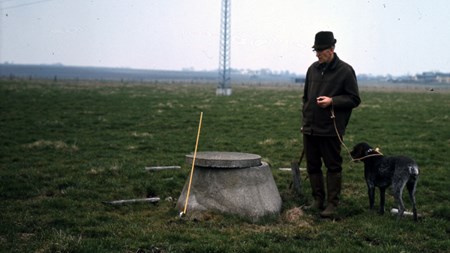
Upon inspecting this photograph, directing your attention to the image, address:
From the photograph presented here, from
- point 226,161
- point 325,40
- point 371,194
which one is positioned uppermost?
point 325,40

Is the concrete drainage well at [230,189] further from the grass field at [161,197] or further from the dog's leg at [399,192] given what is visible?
the dog's leg at [399,192]

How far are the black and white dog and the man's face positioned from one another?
1.66 meters

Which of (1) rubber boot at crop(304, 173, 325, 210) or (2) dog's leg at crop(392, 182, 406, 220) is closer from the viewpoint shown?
(2) dog's leg at crop(392, 182, 406, 220)

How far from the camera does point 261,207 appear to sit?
8406 millimetres

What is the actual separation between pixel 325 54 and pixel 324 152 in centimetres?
167

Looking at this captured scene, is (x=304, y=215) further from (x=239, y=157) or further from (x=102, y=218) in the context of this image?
(x=102, y=218)

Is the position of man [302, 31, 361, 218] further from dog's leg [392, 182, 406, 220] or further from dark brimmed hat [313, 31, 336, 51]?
dog's leg [392, 182, 406, 220]

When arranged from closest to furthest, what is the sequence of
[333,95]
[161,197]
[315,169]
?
1. [333,95]
2. [315,169]
3. [161,197]

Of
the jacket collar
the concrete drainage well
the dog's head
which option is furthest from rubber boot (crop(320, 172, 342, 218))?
the jacket collar

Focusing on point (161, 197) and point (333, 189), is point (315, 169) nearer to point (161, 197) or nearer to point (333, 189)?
point (333, 189)

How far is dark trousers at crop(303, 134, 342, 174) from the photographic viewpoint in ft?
27.9

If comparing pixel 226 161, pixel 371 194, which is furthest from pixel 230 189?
pixel 371 194

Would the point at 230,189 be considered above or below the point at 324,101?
below

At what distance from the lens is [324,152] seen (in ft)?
28.2
